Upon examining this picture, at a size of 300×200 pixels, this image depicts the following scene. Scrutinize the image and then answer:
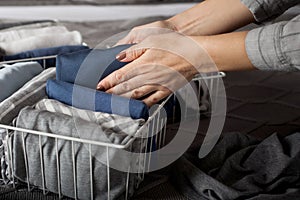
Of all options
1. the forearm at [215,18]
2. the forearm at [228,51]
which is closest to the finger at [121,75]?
the forearm at [228,51]

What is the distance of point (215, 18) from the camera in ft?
3.16

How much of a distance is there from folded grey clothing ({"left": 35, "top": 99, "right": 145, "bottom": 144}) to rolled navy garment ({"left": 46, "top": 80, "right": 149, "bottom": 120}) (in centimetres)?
1

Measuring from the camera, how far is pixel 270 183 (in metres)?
0.79

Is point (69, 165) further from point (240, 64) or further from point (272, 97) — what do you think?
point (272, 97)

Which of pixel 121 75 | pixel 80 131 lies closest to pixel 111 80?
pixel 121 75

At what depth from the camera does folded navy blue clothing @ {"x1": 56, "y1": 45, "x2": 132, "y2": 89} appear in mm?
806

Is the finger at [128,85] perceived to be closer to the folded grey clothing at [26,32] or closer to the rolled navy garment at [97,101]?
the rolled navy garment at [97,101]

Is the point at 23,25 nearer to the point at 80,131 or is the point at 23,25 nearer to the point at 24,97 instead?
the point at 24,97

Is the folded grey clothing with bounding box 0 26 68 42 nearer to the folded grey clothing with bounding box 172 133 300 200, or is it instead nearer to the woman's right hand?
the woman's right hand

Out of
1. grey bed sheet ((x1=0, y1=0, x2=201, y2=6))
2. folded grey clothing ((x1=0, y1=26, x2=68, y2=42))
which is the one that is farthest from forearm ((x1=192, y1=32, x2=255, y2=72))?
grey bed sheet ((x1=0, y1=0, x2=201, y2=6))

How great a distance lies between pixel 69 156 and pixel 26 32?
0.49 metres

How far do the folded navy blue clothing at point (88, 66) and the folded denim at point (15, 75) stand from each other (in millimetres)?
93

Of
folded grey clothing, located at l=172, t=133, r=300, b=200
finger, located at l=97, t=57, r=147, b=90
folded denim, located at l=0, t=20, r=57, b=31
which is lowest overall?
folded grey clothing, located at l=172, t=133, r=300, b=200

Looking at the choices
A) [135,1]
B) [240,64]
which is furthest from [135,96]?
[135,1]
